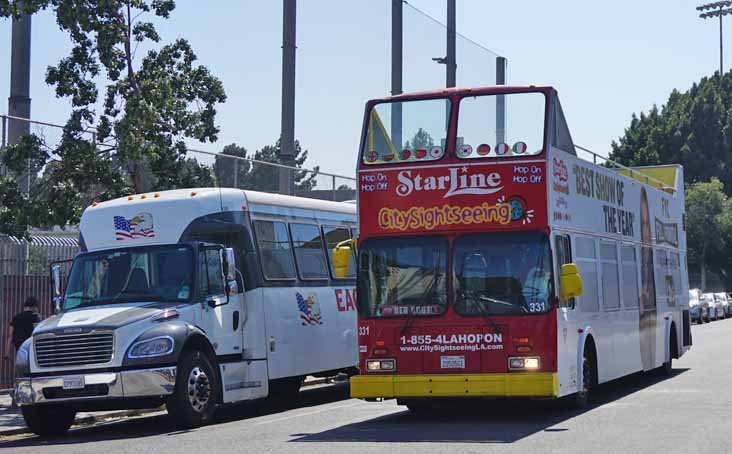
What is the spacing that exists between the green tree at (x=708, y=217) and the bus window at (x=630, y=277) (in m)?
55.5

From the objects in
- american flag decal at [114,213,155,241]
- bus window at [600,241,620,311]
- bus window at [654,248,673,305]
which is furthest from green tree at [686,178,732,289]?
american flag decal at [114,213,155,241]

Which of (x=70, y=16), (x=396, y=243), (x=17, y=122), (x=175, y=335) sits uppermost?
(x=70, y=16)

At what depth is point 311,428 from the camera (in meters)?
15.5

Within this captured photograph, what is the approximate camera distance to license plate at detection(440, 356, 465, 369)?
15.2 m

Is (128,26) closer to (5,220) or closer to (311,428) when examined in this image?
(5,220)

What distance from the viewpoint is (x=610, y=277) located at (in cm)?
1894

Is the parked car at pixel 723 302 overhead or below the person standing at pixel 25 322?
overhead

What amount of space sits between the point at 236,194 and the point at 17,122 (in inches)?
200

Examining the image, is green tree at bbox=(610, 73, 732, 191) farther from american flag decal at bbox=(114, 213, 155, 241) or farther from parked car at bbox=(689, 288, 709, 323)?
american flag decal at bbox=(114, 213, 155, 241)

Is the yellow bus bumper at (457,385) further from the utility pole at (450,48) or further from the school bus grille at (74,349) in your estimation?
the utility pole at (450,48)

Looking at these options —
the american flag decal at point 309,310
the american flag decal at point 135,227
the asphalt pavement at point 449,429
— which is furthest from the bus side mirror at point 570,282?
the american flag decal at point 135,227

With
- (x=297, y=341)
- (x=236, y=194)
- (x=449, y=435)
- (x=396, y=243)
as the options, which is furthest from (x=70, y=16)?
(x=449, y=435)

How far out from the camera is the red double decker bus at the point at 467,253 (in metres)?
15.1

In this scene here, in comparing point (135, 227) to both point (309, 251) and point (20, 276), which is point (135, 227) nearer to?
point (309, 251)
